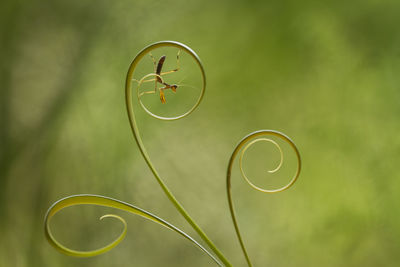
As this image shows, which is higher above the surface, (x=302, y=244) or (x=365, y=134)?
(x=365, y=134)

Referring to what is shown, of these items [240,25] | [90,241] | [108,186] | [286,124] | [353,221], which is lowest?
[90,241]

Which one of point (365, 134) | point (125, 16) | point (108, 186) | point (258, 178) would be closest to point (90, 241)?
point (108, 186)

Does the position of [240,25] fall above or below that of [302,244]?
above

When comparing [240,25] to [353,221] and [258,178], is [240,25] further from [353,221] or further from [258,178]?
[353,221]

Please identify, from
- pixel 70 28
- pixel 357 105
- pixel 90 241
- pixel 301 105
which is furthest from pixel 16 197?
pixel 357 105

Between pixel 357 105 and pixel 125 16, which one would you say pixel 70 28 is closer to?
pixel 125 16

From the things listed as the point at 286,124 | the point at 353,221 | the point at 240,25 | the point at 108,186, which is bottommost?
the point at 108,186
